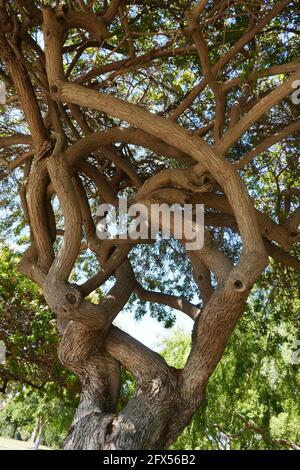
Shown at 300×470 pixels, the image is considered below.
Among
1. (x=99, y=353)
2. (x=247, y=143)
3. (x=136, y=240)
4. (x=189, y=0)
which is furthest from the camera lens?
(x=247, y=143)

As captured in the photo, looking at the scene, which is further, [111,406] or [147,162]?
[147,162]

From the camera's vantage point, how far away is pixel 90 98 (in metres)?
5.96

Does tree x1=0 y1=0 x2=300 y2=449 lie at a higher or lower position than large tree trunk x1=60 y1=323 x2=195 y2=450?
higher

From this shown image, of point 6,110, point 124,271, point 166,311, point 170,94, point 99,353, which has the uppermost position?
point 170,94

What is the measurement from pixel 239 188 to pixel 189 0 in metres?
3.48

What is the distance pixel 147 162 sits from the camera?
370 inches

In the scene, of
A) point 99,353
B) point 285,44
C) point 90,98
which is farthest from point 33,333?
point 285,44

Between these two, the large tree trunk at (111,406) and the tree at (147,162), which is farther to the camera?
A: the tree at (147,162)

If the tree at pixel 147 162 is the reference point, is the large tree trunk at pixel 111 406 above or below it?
below

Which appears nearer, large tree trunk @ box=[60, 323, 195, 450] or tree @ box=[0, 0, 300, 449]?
large tree trunk @ box=[60, 323, 195, 450]

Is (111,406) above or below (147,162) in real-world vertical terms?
below

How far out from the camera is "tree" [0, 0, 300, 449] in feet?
17.6

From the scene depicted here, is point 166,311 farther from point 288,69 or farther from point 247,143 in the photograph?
point 288,69

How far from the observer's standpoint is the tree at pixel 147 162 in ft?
17.6
